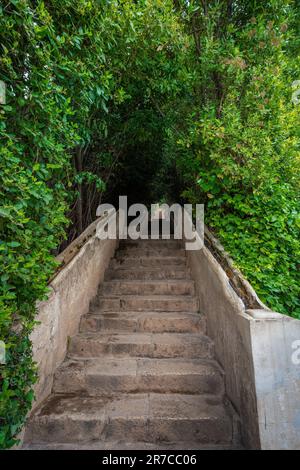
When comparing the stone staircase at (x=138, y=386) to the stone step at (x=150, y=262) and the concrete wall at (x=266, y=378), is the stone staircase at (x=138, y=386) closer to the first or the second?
the concrete wall at (x=266, y=378)

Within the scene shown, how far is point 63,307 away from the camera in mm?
2631

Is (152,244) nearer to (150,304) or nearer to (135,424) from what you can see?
(150,304)

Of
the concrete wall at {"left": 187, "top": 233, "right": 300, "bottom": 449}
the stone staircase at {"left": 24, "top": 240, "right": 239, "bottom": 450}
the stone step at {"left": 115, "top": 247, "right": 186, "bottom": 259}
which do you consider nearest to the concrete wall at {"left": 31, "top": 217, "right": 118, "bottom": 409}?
the stone staircase at {"left": 24, "top": 240, "right": 239, "bottom": 450}

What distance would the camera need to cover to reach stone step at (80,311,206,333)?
302 cm

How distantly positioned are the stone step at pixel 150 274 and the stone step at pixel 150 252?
2.38 feet

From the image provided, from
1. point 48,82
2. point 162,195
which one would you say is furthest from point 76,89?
point 162,195

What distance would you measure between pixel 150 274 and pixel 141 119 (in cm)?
302

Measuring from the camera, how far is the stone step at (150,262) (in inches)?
188

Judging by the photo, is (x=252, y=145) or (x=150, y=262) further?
(x=150, y=262)

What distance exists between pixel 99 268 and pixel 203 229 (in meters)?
1.83

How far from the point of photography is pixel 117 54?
9.96ft

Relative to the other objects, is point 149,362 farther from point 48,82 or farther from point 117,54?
point 117,54

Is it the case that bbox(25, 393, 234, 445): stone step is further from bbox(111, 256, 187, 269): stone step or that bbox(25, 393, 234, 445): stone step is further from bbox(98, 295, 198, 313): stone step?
bbox(111, 256, 187, 269): stone step

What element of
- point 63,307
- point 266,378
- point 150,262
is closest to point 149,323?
point 63,307
